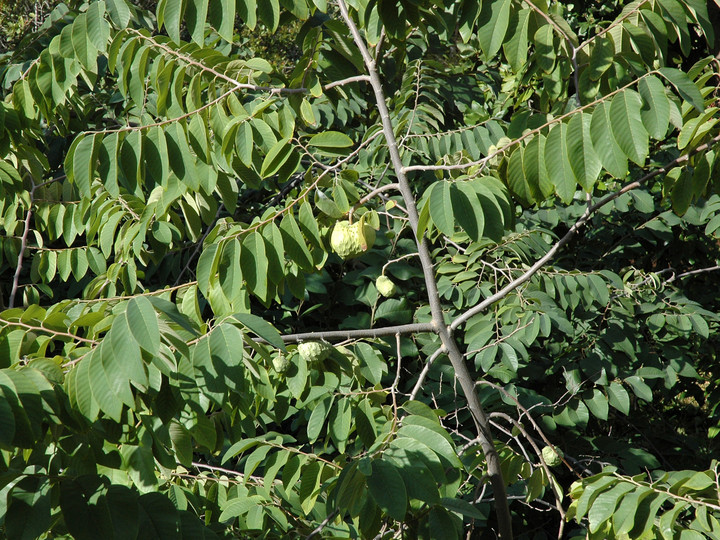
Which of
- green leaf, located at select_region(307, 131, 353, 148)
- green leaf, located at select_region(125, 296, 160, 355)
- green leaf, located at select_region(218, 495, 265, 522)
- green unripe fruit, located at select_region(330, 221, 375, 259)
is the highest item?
green leaf, located at select_region(307, 131, 353, 148)

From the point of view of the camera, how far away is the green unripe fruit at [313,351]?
1588 mm

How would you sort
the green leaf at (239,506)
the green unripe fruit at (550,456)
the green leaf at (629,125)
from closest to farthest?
the green leaf at (629,125), the green leaf at (239,506), the green unripe fruit at (550,456)

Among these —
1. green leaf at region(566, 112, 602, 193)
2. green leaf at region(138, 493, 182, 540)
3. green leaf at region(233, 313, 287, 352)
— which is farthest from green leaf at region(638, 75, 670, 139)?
green leaf at region(138, 493, 182, 540)

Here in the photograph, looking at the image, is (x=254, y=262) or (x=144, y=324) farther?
(x=254, y=262)

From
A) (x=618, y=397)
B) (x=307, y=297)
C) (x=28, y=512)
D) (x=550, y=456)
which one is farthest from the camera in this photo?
(x=307, y=297)

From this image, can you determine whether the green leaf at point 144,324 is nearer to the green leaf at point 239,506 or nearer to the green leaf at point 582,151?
the green leaf at point 239,506

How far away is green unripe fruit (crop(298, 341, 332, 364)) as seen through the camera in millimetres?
1588

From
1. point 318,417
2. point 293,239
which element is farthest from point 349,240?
point 318,417

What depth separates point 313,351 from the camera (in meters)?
1.59

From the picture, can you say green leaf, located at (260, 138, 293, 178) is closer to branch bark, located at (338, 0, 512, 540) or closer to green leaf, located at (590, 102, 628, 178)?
branch bark, located at (338, 0, 512, 540)

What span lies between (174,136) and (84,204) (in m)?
1.15

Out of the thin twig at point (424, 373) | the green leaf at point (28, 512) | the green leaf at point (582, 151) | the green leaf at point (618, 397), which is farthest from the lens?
the green leaf at point (618, 397)

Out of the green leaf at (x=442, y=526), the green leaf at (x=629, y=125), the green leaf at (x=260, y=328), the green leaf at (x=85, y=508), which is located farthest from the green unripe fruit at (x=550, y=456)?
the green leaf at (x=85, y=508)

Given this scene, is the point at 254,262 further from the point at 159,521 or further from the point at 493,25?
the point at 493,25
